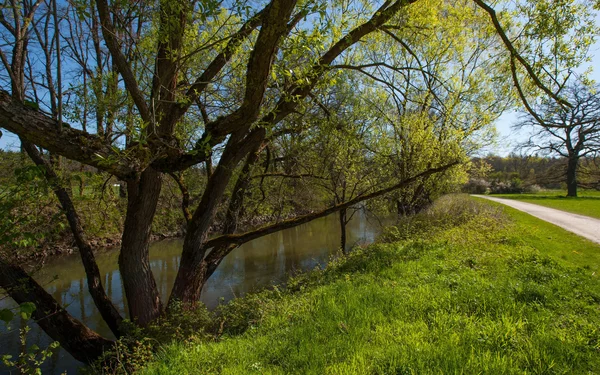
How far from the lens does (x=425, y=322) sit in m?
3.43

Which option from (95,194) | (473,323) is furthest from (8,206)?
(473,323)

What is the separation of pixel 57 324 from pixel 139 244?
1628 mm

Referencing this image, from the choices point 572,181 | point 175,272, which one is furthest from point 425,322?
point 572,181

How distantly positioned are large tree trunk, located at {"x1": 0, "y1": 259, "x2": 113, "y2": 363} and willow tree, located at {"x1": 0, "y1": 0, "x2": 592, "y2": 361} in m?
0.02

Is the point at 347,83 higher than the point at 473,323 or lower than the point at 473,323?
higher

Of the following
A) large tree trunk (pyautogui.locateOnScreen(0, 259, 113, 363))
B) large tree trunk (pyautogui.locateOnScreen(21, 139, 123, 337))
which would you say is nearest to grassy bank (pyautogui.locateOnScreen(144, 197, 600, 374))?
large tree trunk (pyautogui.locateOnScreen(0, 259, 113, 363))

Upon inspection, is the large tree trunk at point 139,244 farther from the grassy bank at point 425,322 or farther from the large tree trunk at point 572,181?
the large tree trunk at point 572,181

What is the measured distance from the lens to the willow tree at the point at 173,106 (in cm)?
302

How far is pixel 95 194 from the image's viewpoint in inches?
248

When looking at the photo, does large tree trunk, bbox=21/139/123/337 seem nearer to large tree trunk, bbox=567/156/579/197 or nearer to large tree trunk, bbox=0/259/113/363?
large tree trunk, bbox=0/259/113/363

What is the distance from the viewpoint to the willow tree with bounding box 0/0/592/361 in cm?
302

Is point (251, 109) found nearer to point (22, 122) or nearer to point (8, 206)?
point (22, 122)

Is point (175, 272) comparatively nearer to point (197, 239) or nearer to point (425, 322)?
point (197, 239)

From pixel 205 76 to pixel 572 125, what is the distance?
A: 4984 mm
